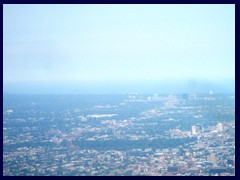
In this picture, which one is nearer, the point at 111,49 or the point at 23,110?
the point at 23,110

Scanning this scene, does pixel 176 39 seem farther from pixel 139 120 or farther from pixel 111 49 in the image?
pixel 139 120

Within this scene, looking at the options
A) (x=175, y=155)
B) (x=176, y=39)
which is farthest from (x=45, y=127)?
(x=176, y=39)

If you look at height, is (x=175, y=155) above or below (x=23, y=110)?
below

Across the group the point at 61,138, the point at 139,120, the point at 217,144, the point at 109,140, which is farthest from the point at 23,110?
the point at 217,144
